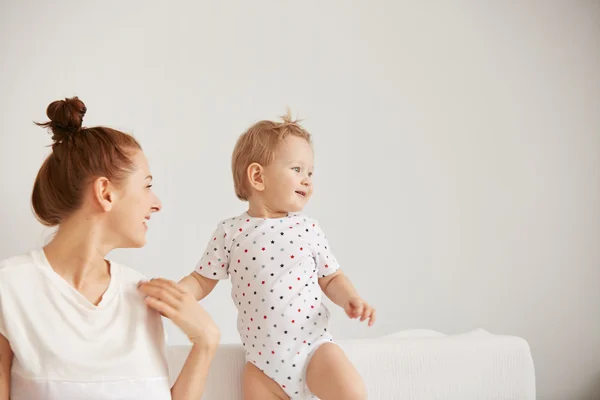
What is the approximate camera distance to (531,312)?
243 centimetres

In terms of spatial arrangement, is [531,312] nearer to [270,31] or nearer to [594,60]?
[594,60]

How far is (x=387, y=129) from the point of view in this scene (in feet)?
7.57

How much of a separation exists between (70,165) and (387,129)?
53.5 inches

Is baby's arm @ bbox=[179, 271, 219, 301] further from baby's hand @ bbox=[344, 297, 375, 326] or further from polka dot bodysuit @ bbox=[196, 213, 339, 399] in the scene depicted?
baby's hand @ bbox=[344, 297, 375, 326]

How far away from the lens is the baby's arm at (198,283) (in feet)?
5.05

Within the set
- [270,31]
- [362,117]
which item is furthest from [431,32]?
[270,31]

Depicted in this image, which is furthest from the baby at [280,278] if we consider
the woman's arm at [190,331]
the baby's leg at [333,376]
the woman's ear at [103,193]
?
the woman's ear at [103,193]

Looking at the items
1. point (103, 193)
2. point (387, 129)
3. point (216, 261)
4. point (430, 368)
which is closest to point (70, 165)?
point (103, 193)

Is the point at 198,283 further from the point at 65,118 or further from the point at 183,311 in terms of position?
the point at 65,118

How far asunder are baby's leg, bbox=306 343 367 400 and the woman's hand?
0.31m

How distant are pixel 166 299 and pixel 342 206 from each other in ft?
3.70

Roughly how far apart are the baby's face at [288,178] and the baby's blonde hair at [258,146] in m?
0.02

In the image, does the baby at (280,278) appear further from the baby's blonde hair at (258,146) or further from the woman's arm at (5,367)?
the woman's arm at (5,367)

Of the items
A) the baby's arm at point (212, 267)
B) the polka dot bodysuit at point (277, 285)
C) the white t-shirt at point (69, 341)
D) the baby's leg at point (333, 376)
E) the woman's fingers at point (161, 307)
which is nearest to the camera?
the white t-shirt at point (69, 341)
